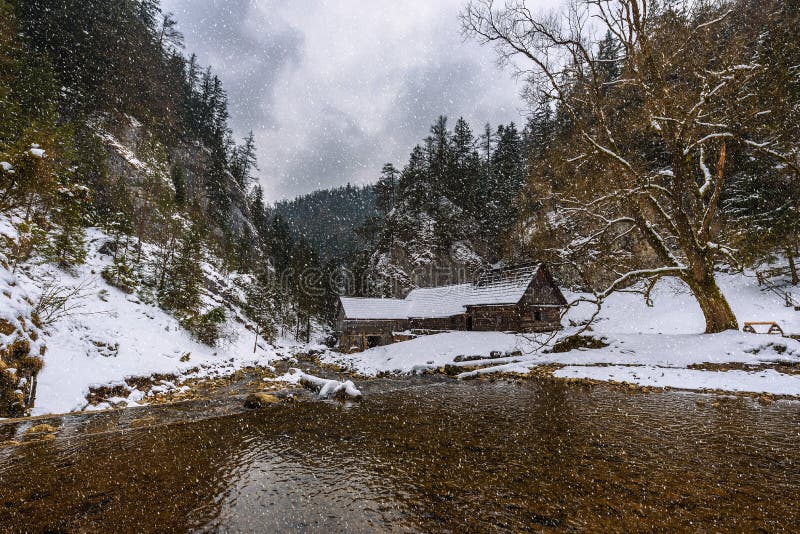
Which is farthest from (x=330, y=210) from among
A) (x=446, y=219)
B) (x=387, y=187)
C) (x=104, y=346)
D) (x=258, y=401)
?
(x=258, y=401)

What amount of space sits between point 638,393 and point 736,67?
455 inches

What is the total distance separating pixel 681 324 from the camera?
24734 mm

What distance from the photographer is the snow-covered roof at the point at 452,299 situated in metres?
30.0

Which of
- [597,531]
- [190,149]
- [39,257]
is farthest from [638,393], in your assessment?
[190,149]

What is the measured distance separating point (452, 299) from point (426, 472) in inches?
1262

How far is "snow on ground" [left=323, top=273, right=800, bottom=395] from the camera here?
975 cm

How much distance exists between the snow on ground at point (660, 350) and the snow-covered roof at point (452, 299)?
247 inches

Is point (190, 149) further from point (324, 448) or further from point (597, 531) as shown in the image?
point (597, 531)

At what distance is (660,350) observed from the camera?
1255cm

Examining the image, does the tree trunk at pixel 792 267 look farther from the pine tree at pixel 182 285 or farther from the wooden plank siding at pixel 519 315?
the pine tree at pixel 182 285

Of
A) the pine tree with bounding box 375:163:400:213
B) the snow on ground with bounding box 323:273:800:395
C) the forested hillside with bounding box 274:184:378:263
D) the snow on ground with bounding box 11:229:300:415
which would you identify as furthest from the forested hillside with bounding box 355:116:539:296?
the forested hillside with bounding box 274:184:378:263

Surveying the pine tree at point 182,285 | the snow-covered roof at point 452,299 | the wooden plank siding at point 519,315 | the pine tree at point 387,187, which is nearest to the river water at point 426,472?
the pine tree at point 182,285

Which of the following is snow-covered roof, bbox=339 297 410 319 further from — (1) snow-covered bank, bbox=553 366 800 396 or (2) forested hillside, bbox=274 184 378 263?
(2) forested hillside, bbox=274 184 378 263

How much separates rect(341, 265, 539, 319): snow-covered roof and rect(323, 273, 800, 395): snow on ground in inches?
247
